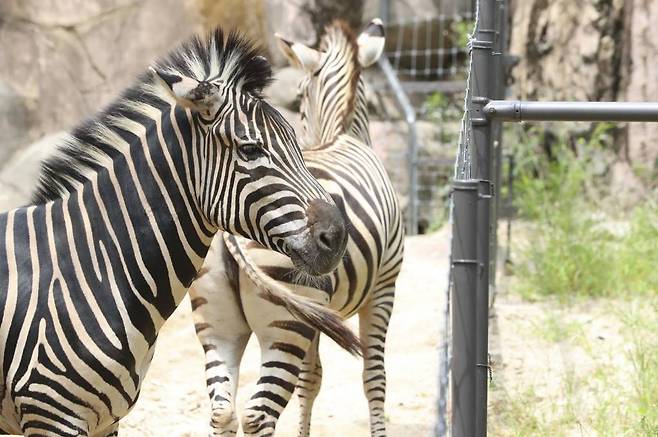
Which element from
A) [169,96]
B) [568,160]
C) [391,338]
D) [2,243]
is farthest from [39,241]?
[568,160]

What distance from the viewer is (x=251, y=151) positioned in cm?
302

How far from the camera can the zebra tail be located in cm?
293

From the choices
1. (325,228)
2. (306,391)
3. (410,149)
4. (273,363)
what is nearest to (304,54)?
(306,391)

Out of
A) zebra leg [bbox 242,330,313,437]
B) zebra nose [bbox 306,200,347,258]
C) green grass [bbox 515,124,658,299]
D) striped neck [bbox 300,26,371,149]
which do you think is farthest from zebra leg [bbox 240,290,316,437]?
green grass [bbox 515,124,658,299]

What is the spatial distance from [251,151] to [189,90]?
276 mm

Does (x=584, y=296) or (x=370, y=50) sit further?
(x=584, y=296)

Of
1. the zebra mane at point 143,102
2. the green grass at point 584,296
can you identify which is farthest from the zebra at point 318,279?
the green grass at point 584,296

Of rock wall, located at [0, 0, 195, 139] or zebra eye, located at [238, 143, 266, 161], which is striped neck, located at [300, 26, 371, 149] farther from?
rock wall, located at [0, 0, 195, 139]

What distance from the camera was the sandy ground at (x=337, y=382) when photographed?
5262 mm

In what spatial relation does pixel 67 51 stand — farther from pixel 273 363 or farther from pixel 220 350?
pixel 273 363

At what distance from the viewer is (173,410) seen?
18.2 feet

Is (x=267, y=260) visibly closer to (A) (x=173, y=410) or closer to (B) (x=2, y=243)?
(B) (x=2, y=243)

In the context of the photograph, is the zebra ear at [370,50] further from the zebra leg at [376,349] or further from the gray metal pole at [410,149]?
the gray metal pole at [410,149]

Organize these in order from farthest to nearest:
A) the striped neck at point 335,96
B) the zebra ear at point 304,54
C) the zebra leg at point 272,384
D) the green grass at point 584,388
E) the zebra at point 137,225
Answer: the zebra ear at point 304,54, the striped neck at point 335,96, the green grass at point 584,388, the zebra leg at point 272,384, the zebra at point 137,225
